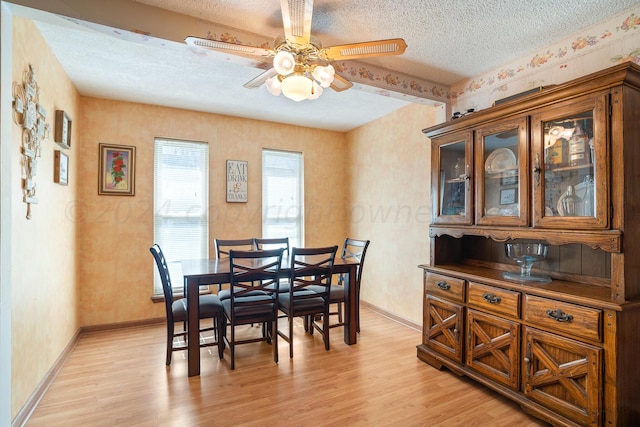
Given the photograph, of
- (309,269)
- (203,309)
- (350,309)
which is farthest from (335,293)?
(203,309)

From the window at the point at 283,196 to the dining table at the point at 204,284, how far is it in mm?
1225

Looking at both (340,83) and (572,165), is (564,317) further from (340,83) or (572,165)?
(340,83)

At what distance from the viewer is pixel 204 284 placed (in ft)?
9.01

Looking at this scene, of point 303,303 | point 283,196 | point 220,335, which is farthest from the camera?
point 283,196

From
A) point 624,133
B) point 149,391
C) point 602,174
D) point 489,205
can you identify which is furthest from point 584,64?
point 149,391

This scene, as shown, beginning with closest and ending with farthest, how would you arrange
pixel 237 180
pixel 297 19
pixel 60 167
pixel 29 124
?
pixel 297 19 < pixel 29 124 < pixel 60 167 < pixel 237 180

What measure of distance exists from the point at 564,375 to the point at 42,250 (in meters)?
3.54

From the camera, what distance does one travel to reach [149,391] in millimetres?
2385

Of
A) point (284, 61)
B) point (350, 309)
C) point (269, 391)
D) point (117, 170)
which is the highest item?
point (284, 61)

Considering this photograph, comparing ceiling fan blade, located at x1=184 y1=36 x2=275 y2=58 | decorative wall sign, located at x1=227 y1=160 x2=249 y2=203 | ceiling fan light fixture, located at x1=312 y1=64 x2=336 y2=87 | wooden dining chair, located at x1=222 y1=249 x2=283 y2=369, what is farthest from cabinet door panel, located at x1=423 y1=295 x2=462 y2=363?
decorative wall sign, located at x1=227 y1=160 x2=249 y2=203

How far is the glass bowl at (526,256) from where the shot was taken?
2262mm

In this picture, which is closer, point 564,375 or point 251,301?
point 564,375

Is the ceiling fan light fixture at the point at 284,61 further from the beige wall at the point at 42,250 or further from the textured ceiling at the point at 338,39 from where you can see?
the beige wall at the point at 42,250

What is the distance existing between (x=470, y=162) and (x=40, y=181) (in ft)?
10.5
